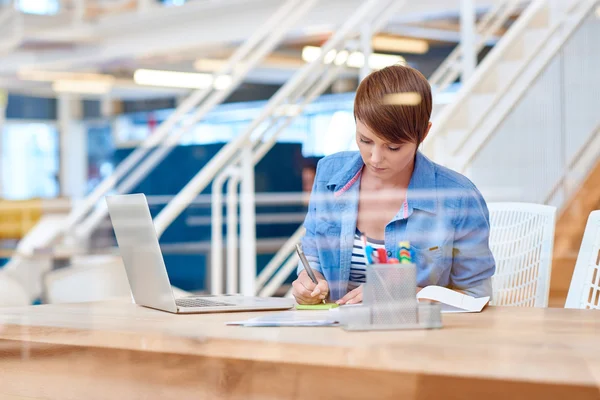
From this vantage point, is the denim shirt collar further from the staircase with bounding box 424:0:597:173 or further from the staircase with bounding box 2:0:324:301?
the staircase with bounding box 2:0:324:301

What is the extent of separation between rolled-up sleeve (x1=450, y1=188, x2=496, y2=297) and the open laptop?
0.30 metres

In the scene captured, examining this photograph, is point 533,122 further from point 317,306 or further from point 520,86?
point 317,306

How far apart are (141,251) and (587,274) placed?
0.77 metres

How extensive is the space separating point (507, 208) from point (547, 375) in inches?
42.0

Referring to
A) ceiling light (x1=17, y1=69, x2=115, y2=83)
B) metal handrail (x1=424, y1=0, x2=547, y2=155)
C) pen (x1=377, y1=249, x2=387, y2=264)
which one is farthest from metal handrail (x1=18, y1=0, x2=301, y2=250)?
pen (x1=377, y1=249, x2=387, y2=264)

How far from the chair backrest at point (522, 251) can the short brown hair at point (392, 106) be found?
38cm

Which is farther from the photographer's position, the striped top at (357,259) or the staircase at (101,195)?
the staircase at (101,195)

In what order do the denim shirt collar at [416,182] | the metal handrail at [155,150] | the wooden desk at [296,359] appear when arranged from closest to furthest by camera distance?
the wooden desk at [296,359]
the denim shirt collar at [416,182]
the metal handrail at [155,150]

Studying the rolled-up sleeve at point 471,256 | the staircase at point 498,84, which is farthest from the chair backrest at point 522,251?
the staircase at point 498,84

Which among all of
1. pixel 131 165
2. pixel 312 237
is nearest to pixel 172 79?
pixel 131 165

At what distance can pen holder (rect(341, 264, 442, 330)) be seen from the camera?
1.01 m

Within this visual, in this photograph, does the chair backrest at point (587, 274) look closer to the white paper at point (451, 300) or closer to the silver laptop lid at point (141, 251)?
the white paper at point (451, 300)

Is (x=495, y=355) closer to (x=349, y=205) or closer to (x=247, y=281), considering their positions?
(x=349, y=205)

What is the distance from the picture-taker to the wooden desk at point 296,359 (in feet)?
2.54
